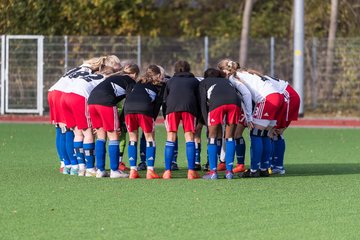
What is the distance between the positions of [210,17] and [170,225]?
33.7 meters

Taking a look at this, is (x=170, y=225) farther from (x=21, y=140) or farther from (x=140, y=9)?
(x=140, y=9)

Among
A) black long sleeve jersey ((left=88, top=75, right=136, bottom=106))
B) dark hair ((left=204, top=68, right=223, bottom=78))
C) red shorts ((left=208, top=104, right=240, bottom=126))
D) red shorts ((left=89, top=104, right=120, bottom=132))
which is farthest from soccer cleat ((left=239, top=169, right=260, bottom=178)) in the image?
black long sleeve jersey ((left=88, top=75, right=136, bottom=106))

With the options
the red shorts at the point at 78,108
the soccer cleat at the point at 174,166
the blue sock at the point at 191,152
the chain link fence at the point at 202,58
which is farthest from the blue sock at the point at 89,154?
the chain link fence at the point at 202,58

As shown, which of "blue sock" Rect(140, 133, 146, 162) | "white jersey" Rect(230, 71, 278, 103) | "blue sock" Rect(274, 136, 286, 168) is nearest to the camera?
"white jersey" Rect(230, 71, 278, 103)

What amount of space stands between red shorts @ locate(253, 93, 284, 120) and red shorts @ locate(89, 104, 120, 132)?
6.53ft

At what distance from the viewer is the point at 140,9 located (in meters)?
40.2

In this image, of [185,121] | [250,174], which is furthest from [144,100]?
[250,174]

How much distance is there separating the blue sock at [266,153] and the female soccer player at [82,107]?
240cm

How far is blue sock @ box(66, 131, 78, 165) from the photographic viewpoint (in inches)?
706

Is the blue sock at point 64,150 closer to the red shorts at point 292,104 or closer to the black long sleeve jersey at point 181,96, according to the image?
the black long sleeve jersey at point 181,96

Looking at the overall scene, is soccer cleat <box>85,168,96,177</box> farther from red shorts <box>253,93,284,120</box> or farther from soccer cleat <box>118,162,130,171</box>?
red shorts <box>253,93,284,120</box>

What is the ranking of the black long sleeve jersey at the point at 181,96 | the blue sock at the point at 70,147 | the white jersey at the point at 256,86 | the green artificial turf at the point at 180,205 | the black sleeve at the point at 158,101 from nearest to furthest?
the green artificial turf at the point at 180,205 → the black long sleeve jersey at the point at 181,96 → the black sleeve at the point at 158,101 → the white jersey at the point at 256,86 → the blue sock at the point at 70,147

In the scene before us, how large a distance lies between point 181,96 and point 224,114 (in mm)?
650

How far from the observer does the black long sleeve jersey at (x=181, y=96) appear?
1694 cm
